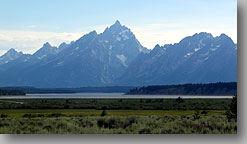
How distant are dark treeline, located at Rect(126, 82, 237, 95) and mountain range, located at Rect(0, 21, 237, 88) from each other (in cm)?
49

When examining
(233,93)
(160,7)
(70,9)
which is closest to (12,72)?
(70,9)

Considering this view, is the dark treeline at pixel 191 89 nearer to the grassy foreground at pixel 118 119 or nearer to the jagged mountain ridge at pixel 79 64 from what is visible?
the grassy foreground at pixel 118 119

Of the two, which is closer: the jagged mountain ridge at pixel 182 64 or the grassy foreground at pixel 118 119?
the grassy foreground at pixel 118 119

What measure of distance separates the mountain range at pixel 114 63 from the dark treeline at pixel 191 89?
19.3 inches

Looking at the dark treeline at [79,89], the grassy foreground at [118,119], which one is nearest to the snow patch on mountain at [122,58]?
the dark treeline at [79,89]

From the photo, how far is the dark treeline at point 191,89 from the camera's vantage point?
16647mm

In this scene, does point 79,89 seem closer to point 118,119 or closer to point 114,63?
point 114,63

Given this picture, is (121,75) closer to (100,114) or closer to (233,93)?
(100,114)

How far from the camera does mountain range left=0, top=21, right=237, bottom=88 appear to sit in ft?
56.1

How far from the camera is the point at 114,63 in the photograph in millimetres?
18719

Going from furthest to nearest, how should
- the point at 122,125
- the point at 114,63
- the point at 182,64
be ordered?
the point at 114,63
the point at 182,64
the point at 122,125

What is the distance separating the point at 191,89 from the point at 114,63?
5.14 metres

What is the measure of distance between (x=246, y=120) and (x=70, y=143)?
596 centimetres

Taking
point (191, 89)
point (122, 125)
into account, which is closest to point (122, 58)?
point (122, 125)
